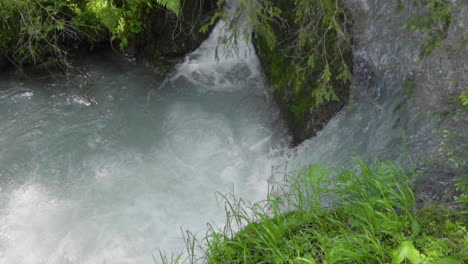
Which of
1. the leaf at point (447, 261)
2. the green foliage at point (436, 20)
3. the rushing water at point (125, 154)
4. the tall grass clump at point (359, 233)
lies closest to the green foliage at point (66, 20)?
the rushing water at point (125, 154)

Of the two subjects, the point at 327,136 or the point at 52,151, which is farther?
the point at 52,151

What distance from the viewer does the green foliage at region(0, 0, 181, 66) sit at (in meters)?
5.51

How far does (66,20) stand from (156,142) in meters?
2.81

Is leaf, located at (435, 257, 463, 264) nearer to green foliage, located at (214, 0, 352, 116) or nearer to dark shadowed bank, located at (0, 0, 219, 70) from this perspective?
green foliage, located at (214, 0, 352, 116)

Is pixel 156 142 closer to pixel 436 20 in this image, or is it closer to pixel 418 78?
pixel 418 78

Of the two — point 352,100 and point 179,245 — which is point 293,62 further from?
point 179,245

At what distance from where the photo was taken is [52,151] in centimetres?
513

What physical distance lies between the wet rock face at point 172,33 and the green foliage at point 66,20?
0.77 ft

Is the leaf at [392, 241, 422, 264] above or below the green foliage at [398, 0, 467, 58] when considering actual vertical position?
below

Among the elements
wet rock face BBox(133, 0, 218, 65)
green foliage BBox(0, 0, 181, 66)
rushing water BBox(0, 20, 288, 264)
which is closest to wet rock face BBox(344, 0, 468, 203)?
rushing water BBox(0, 20, 288, 264)

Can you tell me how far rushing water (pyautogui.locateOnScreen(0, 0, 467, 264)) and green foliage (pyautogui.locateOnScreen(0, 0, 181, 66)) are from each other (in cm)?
60

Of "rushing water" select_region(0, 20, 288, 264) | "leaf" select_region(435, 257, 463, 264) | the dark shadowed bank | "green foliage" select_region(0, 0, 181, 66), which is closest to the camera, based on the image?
"leaf" select_region(435, 257, 463, 264)

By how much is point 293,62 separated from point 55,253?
379 cm

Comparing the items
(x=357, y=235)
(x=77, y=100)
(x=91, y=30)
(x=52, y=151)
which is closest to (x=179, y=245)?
(x=357, y=235)
